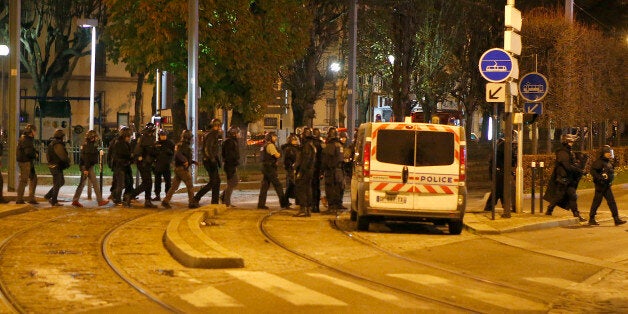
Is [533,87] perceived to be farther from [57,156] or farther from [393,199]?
[57,156]

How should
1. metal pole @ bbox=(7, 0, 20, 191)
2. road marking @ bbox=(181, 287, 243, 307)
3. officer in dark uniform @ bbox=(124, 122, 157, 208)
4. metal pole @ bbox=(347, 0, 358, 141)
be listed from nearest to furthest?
road marking @ bbox=(181, 287, 243, 307), officer in dark uniform @ bbox=(124, 122, 157, 208), metal pole @ bbox=(7, 0, 20, 191), metal pole @ bbox=(347, 0, 358, 141)

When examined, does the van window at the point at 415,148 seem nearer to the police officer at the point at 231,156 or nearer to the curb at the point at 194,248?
the curb at the point at 194,248

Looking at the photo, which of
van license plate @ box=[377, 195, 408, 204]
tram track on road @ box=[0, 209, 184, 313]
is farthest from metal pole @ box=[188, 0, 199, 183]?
van license plate @ box=[377, 195, 408, 204]

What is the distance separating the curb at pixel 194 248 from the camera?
41.9 feet

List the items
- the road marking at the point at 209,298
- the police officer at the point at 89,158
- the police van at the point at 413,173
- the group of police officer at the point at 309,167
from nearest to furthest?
the road marking at the point at 209,298
the police van at the point at 413,173
the group of police officer at the point at 309,167
the police officer at the point at 89,158

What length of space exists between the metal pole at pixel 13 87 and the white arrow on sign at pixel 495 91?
12183 mm

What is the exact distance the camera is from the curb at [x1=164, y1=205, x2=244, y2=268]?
12.8 m

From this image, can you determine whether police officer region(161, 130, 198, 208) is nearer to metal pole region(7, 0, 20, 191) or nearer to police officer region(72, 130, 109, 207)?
police officer region(72, 130, 109, 207)

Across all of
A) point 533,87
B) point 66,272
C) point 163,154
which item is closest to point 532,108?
point 533,87

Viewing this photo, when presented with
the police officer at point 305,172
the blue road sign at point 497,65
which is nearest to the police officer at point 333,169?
the police officer at point 305,172

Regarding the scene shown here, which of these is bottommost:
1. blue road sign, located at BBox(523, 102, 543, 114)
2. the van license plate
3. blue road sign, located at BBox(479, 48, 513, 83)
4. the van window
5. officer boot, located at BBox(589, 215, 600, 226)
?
officer boot, located at BBox(589, 215, 600, 226)

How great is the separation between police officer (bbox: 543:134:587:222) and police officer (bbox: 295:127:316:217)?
4.57 metres

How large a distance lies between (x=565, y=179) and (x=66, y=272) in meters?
10.8

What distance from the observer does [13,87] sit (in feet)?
85.3
